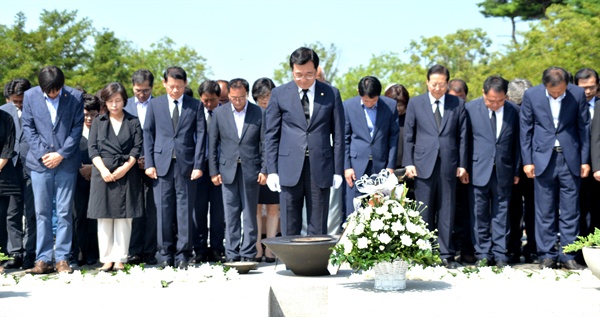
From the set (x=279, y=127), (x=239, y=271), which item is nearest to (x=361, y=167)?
(x=279, y=127)

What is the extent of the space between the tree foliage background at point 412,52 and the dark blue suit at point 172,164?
19.9 m

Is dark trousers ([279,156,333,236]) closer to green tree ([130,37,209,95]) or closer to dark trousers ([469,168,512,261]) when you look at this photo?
dark trousers ([469,168,512,261])

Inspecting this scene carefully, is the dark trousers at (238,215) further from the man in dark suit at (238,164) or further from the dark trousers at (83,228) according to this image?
the dark trousers at (83,228)

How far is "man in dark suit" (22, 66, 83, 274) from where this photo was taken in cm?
798

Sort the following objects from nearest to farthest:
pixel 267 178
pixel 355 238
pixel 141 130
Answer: pixel 355 238 → pixel 267 178 → pixel 141 130

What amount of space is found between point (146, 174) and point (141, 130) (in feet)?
1.57

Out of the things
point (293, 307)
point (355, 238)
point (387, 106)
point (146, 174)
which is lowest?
point (293, 307)

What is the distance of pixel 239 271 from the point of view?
759cm

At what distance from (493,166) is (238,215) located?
279 cm

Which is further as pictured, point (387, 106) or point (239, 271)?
point (387, 106)

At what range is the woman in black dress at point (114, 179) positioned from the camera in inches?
322

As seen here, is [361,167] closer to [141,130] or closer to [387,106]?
[387,106]

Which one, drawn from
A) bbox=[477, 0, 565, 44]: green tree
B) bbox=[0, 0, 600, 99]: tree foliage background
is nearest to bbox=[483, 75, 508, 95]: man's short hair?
bbox=[0, 0, 600, 99]: tree foliage background

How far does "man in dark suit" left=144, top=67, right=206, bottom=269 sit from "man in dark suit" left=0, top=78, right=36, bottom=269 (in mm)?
1410
